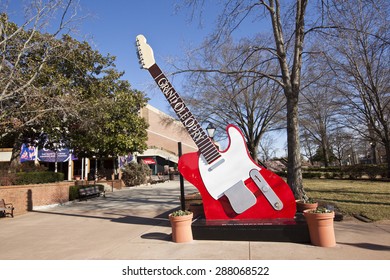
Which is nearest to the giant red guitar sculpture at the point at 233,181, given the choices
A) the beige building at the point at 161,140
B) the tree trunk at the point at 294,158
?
the tree trunk at the point at 294,158

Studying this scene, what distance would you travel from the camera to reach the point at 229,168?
7484mm

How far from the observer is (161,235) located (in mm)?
7391

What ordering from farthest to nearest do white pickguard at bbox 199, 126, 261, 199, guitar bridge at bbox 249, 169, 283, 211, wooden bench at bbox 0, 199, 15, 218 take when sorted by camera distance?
wooden bench at bbox 0, 199, 15, 218 < white pickguard at bbox 199, 126, 261, 199 < guitar bridge at bbox 249, 169, 283, 211

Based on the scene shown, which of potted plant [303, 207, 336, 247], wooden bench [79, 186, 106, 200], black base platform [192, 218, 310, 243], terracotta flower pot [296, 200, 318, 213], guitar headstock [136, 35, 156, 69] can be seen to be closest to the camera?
potted plant [303, 207, 336, 247]

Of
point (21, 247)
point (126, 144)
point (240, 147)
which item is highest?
point (126, 144)

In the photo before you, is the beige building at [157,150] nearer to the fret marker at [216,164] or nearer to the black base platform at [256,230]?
the fret marker at [216,164]

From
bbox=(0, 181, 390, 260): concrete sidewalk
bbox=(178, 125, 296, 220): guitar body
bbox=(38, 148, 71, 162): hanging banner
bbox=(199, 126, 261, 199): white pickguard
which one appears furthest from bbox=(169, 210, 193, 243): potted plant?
bbox=(38, 148, 71, 162): hanging banner

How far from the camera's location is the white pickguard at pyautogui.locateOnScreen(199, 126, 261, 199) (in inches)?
292

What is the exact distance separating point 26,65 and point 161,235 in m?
11.4

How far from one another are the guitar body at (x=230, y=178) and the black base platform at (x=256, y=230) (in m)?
0.50

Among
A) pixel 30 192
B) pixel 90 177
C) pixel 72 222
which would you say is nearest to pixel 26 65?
pixel 30 192

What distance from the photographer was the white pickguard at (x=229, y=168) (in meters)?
7.42

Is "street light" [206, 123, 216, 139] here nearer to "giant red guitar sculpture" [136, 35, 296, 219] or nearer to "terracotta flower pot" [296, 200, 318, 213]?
"giant red guitar sculpture" [136, 35, 296, 219]

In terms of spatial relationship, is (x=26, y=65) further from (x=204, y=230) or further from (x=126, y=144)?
(x=204, y=230)
